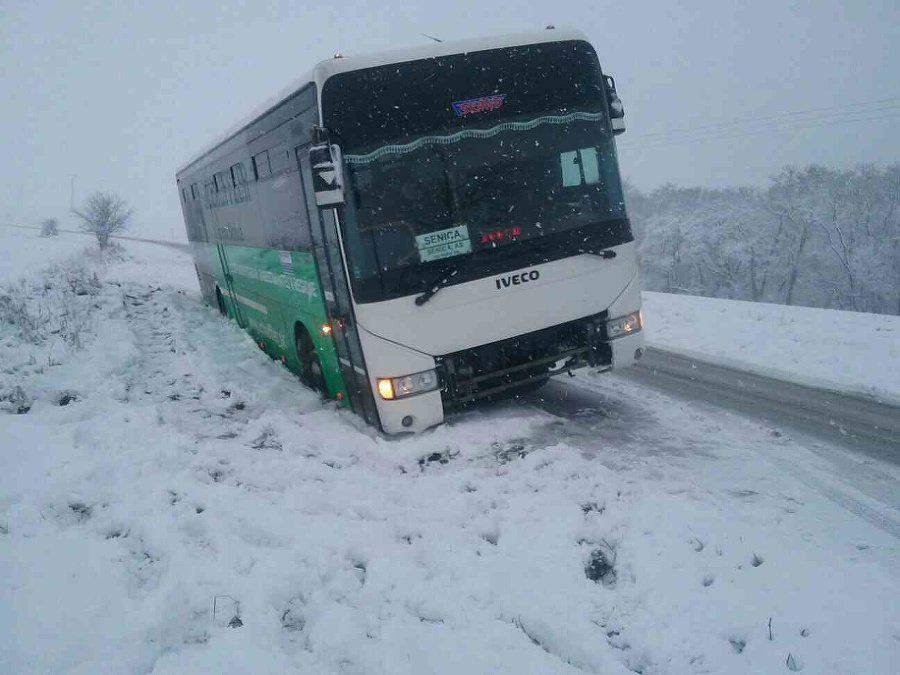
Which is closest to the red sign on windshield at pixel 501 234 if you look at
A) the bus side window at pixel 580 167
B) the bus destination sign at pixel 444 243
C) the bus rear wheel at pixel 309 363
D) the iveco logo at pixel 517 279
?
the bus destination sign at pixel 444 243

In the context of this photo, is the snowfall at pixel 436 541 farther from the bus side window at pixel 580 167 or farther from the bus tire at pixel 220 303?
the bus tire at pixel 220 303

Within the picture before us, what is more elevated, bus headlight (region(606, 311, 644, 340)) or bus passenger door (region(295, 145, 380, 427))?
bus passenger door (region(295, 145, 380, 427))

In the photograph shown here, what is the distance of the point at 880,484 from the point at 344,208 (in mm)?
4927

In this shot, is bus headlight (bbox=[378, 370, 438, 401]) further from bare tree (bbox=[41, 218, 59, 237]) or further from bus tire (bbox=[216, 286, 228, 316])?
bare tree (bbox=[41, 218, 59, 237])

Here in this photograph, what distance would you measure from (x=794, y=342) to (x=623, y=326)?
17.5 feet

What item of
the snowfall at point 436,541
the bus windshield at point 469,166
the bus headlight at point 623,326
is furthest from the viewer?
the bus headlight at point 623,326

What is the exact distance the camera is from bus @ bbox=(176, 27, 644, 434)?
18.0ft

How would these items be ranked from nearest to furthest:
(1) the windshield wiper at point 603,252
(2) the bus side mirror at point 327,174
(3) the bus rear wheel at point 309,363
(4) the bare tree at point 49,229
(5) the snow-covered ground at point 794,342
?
(2) the bus side mirror at point 327,174, (1) the windshield wiper at point 603,252, (3) the bus rear wheel at point 309,363, (5) the snow-covered ground at point 794,342, (4) the bare tree at point 49,229

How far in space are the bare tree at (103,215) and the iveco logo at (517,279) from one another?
1741 inches

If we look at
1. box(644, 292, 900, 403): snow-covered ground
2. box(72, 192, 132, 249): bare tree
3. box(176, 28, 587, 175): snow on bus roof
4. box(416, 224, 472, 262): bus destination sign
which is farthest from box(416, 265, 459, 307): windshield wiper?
box(72, 192, 132, 249): bare tree

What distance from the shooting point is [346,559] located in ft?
12.5

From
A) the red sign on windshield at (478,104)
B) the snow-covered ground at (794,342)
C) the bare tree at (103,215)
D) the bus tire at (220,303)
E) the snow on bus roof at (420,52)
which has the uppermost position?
the bare tree at (103,215)

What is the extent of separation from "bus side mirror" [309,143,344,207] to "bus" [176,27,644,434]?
0.01m

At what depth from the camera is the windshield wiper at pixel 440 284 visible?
5574mm
